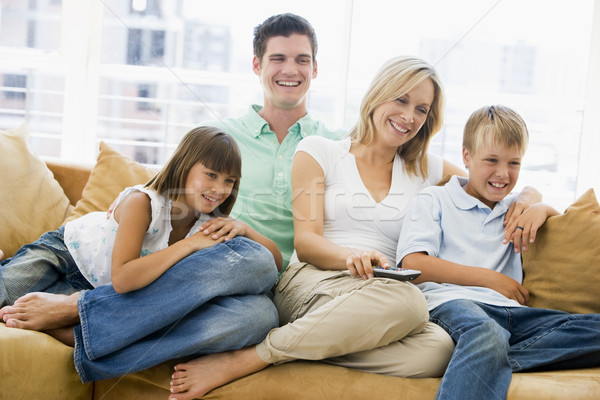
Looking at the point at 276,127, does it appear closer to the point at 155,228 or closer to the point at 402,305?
the point at 155,228

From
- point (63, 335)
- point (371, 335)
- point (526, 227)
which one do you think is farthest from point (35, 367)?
point (526, 227)

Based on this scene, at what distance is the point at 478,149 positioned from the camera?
5.32 feet

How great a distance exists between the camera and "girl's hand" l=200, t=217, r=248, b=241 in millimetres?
1425

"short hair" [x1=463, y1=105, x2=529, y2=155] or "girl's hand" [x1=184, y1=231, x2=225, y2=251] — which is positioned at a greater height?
"short hair" [x1=463, y1=105, x2=529, y2=155]

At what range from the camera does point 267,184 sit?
185 cm

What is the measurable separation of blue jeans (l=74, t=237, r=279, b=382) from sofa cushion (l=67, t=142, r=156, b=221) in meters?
0.57

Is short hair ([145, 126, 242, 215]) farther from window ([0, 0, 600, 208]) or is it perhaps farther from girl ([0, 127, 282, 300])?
window ([0, 0, 600, 208])

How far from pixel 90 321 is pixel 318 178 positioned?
2.45 ft

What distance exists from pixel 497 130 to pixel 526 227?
28 cm

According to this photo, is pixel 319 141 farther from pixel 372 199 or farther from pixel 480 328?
pixel 480 328

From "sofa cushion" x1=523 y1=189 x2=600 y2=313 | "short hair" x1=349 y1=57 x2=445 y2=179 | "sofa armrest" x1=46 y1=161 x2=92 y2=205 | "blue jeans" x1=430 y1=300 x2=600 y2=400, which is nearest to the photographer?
"blue jeans" x1=430 y1=300 x2=600 y2=400

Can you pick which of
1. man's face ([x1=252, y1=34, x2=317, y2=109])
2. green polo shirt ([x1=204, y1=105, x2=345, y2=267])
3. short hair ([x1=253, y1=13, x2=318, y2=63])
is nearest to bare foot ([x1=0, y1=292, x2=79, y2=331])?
green polo shirt ([x1=204, y1=105, x2=345, y2=267])

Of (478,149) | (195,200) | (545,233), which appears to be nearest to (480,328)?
(545,233)

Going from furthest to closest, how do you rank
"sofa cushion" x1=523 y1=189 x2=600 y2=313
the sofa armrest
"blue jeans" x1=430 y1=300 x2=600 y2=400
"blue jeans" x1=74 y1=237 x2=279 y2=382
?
the sofa armrest, "sofa cushion" x1=523 y1=189 x2=600 y2=313, "blue jeans" x1=74 y1=237 x2=279 y2=382, "blue jeans" x1=430 y1=300 x2=600 y2=400
